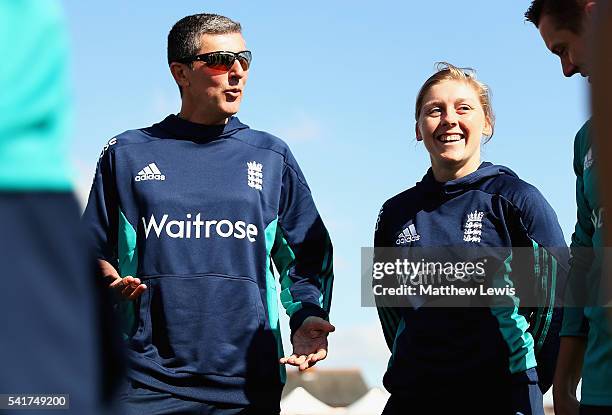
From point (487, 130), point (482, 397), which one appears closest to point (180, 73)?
point (487, 130)

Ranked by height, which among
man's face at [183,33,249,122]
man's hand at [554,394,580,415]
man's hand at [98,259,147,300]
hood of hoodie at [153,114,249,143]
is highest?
man's face at [183,33,249,122]

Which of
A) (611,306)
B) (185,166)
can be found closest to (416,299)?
(185,166)

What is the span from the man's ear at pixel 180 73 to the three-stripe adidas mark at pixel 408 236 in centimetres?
150

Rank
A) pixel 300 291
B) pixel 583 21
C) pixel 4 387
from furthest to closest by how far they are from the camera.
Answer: pixel 300 291
pixel 583 21
pixel 4 387

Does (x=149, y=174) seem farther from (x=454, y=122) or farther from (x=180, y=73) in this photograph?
(x=454, y=122)

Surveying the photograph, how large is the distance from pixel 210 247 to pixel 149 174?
0.57m

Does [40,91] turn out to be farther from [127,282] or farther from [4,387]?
[127,282]

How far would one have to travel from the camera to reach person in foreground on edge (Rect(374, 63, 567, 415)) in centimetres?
559

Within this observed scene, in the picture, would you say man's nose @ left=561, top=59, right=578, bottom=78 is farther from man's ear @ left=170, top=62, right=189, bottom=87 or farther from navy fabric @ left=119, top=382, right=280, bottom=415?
man's ear @ left=170, top=62, right=189, bottom=87

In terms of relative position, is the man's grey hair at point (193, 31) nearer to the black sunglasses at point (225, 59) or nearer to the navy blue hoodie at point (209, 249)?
the black sunglasses at point (225, 59)

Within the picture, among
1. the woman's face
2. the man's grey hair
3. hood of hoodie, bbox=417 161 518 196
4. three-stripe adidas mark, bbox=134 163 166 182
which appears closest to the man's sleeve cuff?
three-stripe adidas mark, bbox=134 163 166 182

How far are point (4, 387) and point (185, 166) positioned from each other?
398 centimetres

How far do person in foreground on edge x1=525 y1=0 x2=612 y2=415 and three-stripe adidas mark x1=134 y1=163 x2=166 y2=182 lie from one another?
6.71 ft

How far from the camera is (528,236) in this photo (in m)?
5.73
